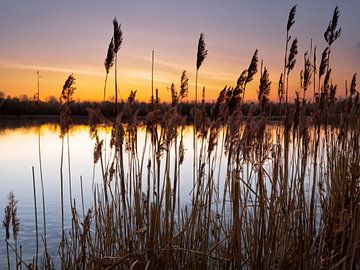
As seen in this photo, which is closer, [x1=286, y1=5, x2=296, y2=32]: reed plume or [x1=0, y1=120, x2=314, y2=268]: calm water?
[x1=286, y1=5, x2=296, y2=32]: reed plume

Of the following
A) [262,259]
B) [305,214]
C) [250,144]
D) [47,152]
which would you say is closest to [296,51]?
[250,144]

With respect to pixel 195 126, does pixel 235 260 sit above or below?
below

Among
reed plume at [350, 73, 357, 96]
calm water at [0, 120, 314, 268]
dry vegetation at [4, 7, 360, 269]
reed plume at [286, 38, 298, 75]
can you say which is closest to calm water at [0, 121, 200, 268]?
calm water at [0, 120, 314, 268]

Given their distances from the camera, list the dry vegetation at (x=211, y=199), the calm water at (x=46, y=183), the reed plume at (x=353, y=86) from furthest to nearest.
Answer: the calm water at (x=46, y=183), the reed plume at (x=353, y=86), the dry vegetation at (x=211, y=199)

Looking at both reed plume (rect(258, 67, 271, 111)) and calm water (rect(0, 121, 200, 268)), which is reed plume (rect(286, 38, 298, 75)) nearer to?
reed plume (rect(258, 67, 271, 111))

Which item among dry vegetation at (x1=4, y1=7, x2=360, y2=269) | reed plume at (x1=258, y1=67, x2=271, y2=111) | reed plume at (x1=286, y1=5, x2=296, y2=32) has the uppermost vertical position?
reed plume at (x1=286, y1=5, x2=296, y2=32)

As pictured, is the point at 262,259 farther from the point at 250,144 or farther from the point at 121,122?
the point at 121,122

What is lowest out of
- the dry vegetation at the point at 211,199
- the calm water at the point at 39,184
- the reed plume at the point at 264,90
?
the calm water at the point at 39,184

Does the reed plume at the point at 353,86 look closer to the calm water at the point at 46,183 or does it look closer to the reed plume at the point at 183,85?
the calm water at the point at 46,183

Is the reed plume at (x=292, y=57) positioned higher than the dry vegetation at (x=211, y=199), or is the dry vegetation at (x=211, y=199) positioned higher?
the reed plume at (x=292, y=57)

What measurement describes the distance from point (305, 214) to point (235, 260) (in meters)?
Result: 0.58

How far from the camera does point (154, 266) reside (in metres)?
2.31

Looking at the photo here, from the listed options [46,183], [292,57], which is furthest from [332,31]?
[46,183]

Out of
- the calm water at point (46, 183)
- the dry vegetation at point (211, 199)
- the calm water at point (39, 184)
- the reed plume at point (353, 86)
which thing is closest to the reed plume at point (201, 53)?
the dry vegetation at point (211, 199)
